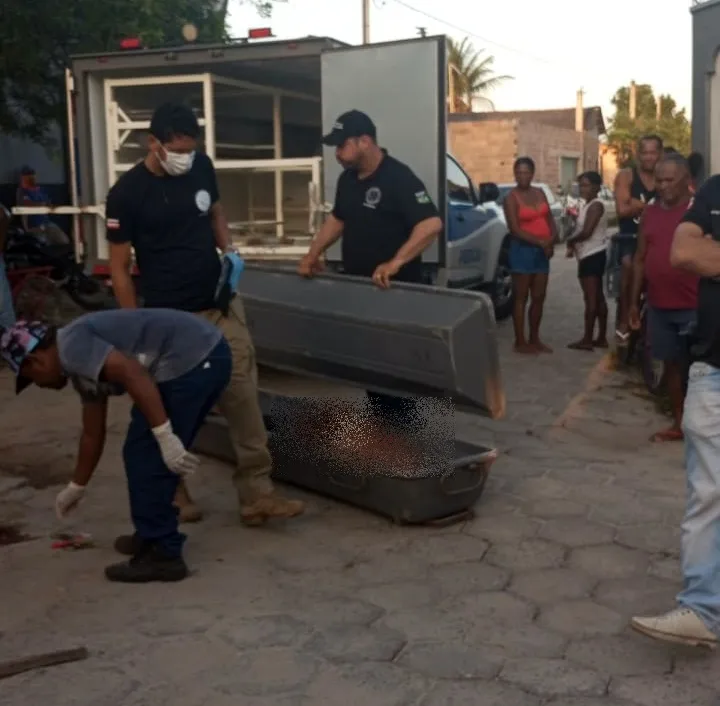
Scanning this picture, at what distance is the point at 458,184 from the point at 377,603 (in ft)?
23.5

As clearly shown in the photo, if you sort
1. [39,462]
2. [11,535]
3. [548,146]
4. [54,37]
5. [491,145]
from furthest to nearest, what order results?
[548,146] < [491,145] < [54,37] < [39,462] < [11,535]

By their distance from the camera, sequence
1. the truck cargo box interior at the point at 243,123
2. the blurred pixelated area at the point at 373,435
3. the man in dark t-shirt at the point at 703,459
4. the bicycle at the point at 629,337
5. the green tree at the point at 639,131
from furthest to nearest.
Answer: the green tree at the point at 639,131, the truck cargo box interior at the point at 243,123, the bicycle at the point at 629,337, the blurred pixelated area at the point at 373,435, the man in dark t-shirt at the point at 703,459

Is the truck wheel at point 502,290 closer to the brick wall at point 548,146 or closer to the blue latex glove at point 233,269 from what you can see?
the blue latex glove at point 233,269

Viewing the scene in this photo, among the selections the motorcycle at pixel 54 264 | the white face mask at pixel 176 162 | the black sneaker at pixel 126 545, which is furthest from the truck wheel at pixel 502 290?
the black sneaker at pixel 126 545

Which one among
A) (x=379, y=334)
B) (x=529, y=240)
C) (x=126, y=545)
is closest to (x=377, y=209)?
(x=379, y=334)

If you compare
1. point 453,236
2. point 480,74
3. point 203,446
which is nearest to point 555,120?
point 480,74

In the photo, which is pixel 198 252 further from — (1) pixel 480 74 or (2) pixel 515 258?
(1) pixel 480 74

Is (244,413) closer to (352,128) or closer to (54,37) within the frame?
(352,128)

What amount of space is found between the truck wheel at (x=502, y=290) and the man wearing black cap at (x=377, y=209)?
619cm

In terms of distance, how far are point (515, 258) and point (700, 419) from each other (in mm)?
6005

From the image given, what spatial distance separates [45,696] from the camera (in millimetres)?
3240

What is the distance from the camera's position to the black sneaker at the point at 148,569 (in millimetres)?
4098

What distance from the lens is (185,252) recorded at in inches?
180

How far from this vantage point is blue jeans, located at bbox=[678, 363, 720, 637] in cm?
329
